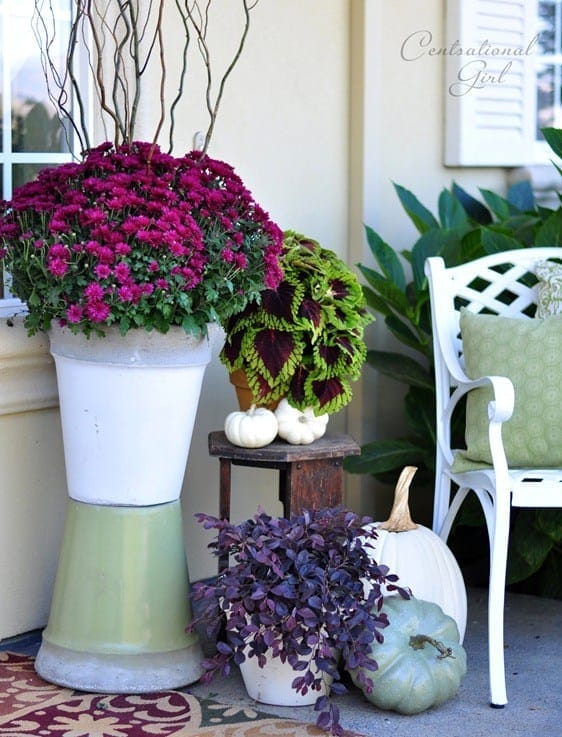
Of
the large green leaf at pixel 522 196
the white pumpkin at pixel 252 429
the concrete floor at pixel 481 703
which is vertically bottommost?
the concrete floor at pixel 481 703

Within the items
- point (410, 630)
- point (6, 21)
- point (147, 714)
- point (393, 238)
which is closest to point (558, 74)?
point (393, 238)

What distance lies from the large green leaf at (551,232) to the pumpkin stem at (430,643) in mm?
1537

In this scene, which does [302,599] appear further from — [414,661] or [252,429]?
[252,429]

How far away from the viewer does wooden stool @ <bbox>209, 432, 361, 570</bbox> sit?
10.7ft

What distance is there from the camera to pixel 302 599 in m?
2.85

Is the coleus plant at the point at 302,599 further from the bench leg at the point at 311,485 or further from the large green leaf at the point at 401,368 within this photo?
the large green leaf at the point at 401,368

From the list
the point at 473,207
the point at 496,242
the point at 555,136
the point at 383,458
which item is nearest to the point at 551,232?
the point at 496,242

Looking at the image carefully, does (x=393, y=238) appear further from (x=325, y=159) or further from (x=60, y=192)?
(x=60, y=192)

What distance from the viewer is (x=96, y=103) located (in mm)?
3477

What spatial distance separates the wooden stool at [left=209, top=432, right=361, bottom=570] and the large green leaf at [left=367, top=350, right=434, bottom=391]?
2.52 feet

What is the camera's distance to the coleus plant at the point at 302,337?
327 cm

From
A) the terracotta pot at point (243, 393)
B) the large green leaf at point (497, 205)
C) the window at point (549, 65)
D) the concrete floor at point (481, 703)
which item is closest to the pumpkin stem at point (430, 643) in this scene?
the concrete floor at point (481, 703)

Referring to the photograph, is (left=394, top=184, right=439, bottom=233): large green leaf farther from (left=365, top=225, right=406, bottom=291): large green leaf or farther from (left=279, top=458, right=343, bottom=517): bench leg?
(left=279, top=458, right=343, bottom=517): bench leg

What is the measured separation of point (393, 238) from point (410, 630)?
1893mm
